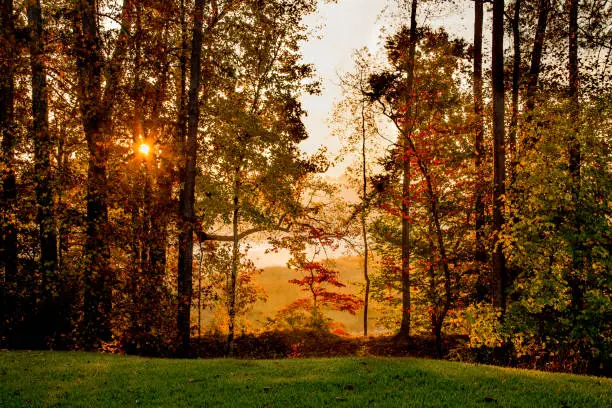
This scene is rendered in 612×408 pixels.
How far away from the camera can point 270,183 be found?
18.2 meters

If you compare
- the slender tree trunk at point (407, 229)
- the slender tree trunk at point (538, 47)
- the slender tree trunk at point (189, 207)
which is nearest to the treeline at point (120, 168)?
the slender tree trunk at point (189, 207)

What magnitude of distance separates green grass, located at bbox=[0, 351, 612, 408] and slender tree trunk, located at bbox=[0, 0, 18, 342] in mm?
3760

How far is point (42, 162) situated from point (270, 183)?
862 centimetres

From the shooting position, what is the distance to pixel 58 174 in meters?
12.9

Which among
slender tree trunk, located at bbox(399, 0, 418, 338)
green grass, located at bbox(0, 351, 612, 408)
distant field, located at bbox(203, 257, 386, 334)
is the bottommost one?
distant field, located at bbox(203, 257, 386, 334)

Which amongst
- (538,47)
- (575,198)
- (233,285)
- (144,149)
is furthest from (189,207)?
(538,47)

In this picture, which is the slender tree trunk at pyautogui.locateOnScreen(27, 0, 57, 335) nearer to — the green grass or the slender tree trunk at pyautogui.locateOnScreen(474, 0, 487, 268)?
the green grass

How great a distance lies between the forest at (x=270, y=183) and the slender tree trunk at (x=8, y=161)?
8 centimetres

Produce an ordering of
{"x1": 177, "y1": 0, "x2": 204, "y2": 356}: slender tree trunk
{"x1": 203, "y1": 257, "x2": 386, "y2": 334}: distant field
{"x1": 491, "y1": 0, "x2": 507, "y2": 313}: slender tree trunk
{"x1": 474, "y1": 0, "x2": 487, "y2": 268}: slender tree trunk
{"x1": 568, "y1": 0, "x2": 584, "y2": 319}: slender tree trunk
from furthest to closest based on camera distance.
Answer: {"x1": 203, "y1": 257, "x2": 386, "y2": 334}: distant field → {"x1": 474, "y1": 0, "x2": 487, "y2": 268}: slender tree trunk → {"x1": 177, "y1": 0, "x2": 204, "y2": 356}: slender tree trunk → {"x1": 491, "y1": 0, "x2": 507, "y2": 313}: slender tree trunk → {"x1": 568, "y1": 0, "x2": 584, "y2": 319}: slender tree trunk

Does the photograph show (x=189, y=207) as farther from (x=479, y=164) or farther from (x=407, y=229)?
(x=479, y=164)

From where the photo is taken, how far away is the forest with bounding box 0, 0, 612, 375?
1094 centimetres

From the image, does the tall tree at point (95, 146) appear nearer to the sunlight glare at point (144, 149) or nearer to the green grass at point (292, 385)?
the sunlight glare at point (144, 149)

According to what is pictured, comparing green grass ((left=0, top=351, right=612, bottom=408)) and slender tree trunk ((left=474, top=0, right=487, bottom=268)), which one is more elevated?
slender tree trunk ((left=474, top=0, right=487, bottom=268))

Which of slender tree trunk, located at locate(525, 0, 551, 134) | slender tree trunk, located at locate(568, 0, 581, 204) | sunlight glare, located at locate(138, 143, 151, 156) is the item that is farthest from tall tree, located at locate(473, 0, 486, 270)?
sunlight glare, located at locate(138, 143, 151, 156)
